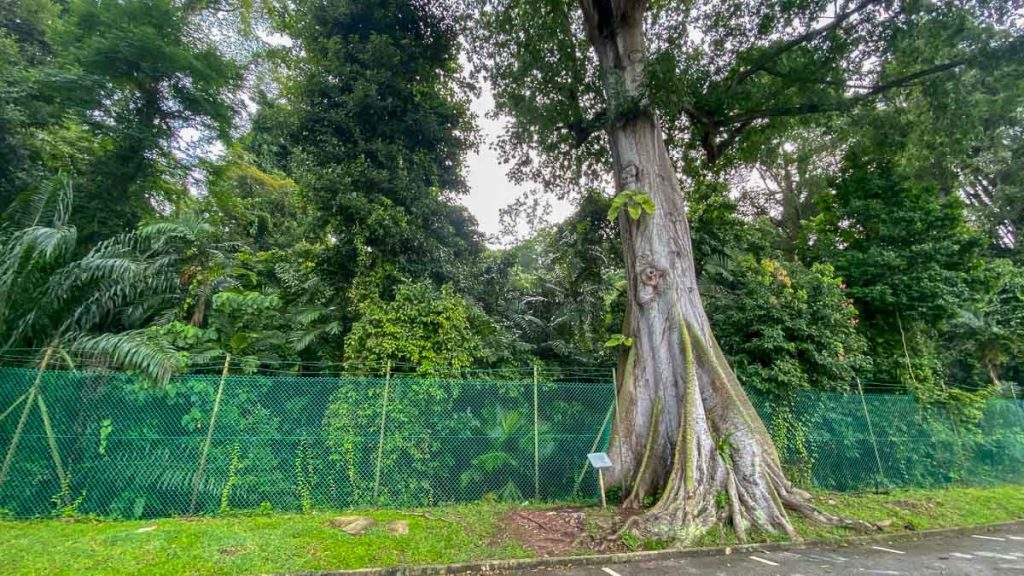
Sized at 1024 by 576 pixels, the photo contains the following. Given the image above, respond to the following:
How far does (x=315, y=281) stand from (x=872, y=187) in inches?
546

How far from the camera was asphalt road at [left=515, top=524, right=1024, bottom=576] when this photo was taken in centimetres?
414

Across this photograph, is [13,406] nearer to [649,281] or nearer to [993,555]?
[649,281]

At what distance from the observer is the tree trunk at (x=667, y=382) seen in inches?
203

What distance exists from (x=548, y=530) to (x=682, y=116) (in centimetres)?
910

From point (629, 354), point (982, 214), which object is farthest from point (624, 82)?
point (982, 214)

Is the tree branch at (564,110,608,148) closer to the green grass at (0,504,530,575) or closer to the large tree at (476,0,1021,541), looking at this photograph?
the large tree at (476,0,1021,541)

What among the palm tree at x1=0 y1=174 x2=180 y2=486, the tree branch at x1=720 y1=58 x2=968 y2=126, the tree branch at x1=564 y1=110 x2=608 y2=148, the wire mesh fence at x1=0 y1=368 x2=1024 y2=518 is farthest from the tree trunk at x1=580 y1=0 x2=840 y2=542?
the palm tree at x1=0 y1=174 x2=180 y2=486

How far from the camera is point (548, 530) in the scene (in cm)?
501

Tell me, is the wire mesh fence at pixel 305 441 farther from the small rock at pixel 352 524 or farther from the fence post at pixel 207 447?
the small rock at pixel 352 524

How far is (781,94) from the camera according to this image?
8.88 metres

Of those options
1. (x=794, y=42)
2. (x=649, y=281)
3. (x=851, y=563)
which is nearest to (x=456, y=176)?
(x=649, y=281)

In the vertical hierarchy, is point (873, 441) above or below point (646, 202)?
below

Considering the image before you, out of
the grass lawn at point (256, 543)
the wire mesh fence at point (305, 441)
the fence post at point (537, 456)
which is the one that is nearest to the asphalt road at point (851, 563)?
the grass lawn at point (256, 543)

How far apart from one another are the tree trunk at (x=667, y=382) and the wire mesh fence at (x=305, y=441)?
0.91 meters
